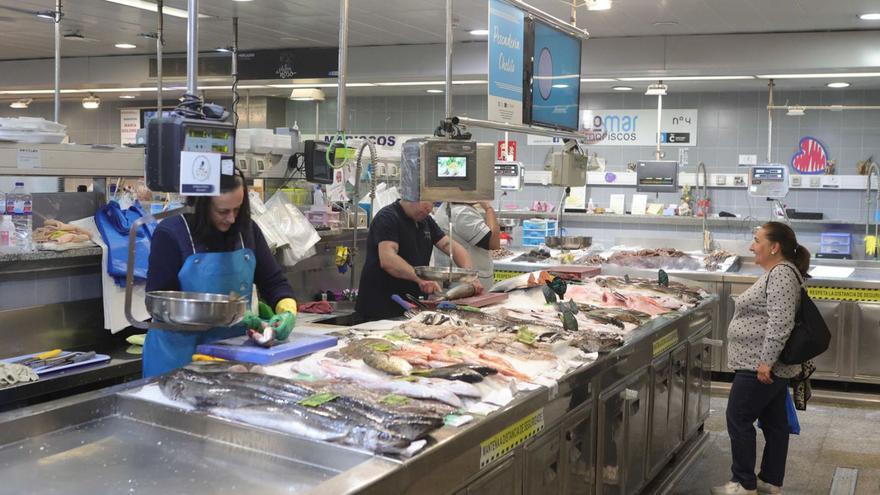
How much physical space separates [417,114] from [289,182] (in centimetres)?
799

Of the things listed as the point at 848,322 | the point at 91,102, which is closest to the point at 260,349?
the point at 848,322

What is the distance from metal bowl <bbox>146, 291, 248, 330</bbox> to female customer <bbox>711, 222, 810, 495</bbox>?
10.9ft

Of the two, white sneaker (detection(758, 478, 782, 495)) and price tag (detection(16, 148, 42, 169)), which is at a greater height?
price tag (detection(16, 148, 42, 169))

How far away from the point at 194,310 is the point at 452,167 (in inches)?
67.1

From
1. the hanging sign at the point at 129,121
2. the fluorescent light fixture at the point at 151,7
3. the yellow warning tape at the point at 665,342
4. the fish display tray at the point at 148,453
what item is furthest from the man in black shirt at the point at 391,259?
the hanging sign at the point at 129,121

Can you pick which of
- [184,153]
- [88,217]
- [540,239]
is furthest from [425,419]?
[540,239]

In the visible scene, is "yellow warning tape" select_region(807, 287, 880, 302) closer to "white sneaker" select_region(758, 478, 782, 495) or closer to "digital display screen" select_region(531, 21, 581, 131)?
"white sneaker" select_region(758, 478, 782, 495)

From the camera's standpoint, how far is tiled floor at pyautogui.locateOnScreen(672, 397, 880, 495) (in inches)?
234

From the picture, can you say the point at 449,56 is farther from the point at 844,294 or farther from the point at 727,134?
the point at 727,134

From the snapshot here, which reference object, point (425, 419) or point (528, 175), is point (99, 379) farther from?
point (528, 175)

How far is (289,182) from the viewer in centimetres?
762

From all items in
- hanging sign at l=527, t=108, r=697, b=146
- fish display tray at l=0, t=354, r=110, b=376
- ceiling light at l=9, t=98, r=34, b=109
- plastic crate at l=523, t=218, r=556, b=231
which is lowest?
fish display tray at l=0, t=354, r=110, b=376

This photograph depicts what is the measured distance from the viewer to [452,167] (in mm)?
4496

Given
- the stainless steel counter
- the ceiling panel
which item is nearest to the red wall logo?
the ceiling panel
